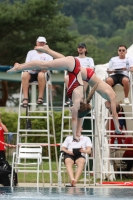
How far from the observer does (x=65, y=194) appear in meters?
10.8

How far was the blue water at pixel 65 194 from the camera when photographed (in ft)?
33.0

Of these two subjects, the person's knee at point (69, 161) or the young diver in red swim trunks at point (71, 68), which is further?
the person's knee at point (69, 161)

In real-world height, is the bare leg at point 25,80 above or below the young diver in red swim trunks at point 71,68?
above

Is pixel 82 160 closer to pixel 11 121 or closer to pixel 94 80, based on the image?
pixel 94 80

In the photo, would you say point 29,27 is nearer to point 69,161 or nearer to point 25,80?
point 25,80

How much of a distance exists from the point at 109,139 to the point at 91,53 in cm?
3531

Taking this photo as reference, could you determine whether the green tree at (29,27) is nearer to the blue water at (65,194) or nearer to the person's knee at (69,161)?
the person's knee at (69,161)

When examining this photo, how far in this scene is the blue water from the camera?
10.1 m

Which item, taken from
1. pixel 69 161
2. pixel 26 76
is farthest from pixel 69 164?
pixel 26 76

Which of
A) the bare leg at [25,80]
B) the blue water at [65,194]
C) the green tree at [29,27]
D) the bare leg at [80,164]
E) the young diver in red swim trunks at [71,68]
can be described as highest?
the green tree at [29,27]

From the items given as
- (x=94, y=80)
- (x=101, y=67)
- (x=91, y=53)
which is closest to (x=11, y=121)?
(x=101, y=67)

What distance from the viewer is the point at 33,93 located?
119ft

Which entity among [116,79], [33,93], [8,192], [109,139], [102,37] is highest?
[102,37]

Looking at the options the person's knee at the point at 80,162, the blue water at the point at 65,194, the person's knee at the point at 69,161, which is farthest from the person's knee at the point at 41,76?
the blue water at the point at 65,194
